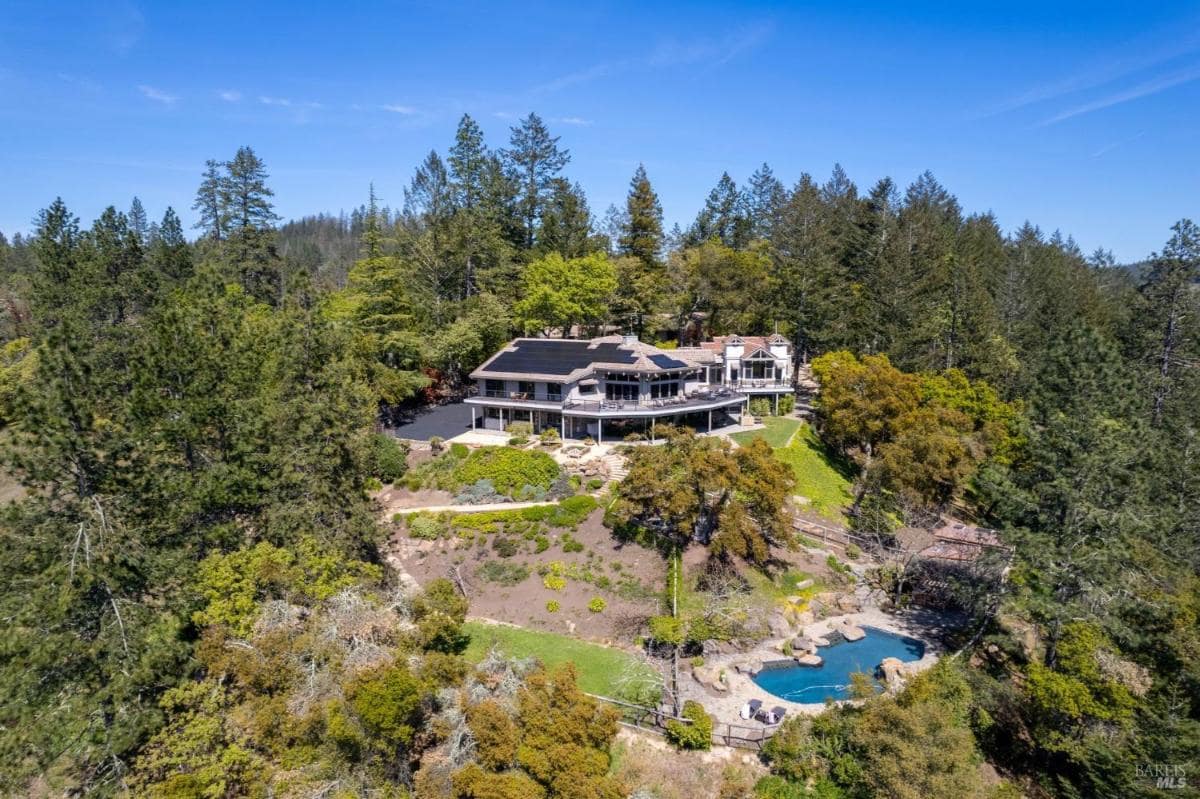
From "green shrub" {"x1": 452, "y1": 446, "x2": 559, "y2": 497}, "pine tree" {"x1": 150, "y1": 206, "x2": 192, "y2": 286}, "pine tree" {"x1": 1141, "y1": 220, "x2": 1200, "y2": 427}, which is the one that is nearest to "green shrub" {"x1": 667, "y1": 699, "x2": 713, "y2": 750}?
"green shrub" {"x1": 452, "y1": 446, "x2": 559, "y2": 497}

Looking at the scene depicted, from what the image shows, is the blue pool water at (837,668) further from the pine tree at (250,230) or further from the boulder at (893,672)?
the pine tree at (250,230)

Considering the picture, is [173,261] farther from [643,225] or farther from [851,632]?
[851,632]

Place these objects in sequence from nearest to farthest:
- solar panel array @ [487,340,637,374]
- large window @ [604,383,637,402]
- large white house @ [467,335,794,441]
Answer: large white house @ [467,335,794,441] → large window @ [604,383,637,402] → solar panel array @ [487,340,637,374]

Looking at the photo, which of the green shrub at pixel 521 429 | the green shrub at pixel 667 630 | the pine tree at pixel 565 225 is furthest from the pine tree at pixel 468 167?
the green shrub at pixel 667 630

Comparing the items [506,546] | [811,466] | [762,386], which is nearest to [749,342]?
[762,386]

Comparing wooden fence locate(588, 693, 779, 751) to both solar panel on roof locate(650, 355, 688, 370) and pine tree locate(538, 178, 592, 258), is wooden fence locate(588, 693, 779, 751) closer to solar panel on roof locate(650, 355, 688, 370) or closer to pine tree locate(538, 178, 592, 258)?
solar panel on roof locate(650, 355, 688, 370)

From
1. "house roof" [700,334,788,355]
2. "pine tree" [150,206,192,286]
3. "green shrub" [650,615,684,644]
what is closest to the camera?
"green shrub" [650,615,684,644]
